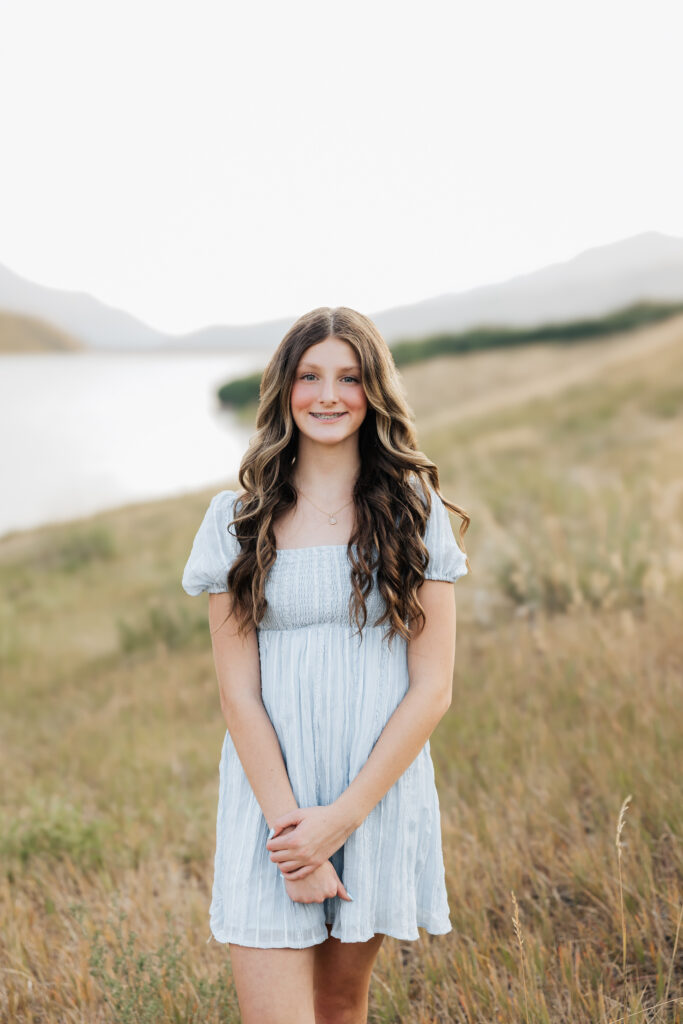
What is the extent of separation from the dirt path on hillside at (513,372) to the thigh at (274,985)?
22.3 m

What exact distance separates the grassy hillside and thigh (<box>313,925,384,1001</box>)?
1.15ft

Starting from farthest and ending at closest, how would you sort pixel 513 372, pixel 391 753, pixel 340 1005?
pixel 513 372 < pixel 340 1005 < pixel 391 753

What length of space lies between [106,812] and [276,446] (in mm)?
3409

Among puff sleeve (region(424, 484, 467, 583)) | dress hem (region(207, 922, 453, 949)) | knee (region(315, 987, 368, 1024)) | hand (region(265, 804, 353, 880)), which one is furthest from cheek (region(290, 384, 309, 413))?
knee (region(315, 987, 368, 1024))

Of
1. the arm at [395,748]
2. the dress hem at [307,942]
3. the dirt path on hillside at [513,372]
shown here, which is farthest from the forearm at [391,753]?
the dirt path on hillside at [513,372]

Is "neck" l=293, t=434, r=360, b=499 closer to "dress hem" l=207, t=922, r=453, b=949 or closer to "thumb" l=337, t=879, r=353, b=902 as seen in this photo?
"thumb" l=337, t=879, r=353, b=902

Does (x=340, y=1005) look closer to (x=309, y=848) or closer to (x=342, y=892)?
(x=342, y=892)

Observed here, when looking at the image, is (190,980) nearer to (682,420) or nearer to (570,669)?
(570,669)

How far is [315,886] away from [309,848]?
0.11 meters

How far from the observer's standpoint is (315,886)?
1970mm

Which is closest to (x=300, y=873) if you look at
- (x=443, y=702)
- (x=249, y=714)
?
(x=249, y=714)

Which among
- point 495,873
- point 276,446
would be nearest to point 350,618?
point 276,446

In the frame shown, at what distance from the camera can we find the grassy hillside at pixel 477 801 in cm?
269

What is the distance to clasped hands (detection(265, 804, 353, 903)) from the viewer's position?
1930 millimetres
